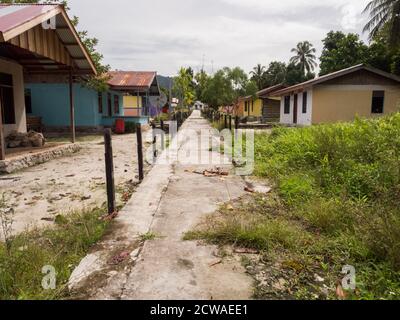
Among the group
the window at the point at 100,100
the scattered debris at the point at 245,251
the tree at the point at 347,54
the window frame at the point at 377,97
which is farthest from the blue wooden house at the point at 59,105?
the tree at the point at 347,54

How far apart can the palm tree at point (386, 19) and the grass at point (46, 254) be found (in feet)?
84.8

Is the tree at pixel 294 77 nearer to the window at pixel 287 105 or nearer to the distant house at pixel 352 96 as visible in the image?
the window at pixel 287 105

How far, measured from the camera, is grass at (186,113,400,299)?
273 centimetres

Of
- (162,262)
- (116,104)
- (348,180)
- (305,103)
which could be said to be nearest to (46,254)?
(162,262)

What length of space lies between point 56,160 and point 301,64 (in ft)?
190

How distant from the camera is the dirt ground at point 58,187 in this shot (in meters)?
4.79

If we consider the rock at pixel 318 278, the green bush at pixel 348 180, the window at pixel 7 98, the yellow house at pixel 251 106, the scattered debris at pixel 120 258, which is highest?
the yellow house at pixel 251 106

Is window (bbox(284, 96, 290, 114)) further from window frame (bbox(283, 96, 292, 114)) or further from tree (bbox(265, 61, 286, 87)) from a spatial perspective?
tree (bbox(265, 61, 286, 87))

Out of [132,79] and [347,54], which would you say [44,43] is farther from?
[347,54]

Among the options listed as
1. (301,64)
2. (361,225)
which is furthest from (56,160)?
(301,64)

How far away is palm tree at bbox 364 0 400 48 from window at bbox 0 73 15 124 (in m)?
24.3

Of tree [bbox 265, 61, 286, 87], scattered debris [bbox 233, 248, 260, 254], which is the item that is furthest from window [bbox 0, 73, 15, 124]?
tree [bbox 265, 61, 286, 87]

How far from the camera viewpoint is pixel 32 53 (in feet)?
32.4
